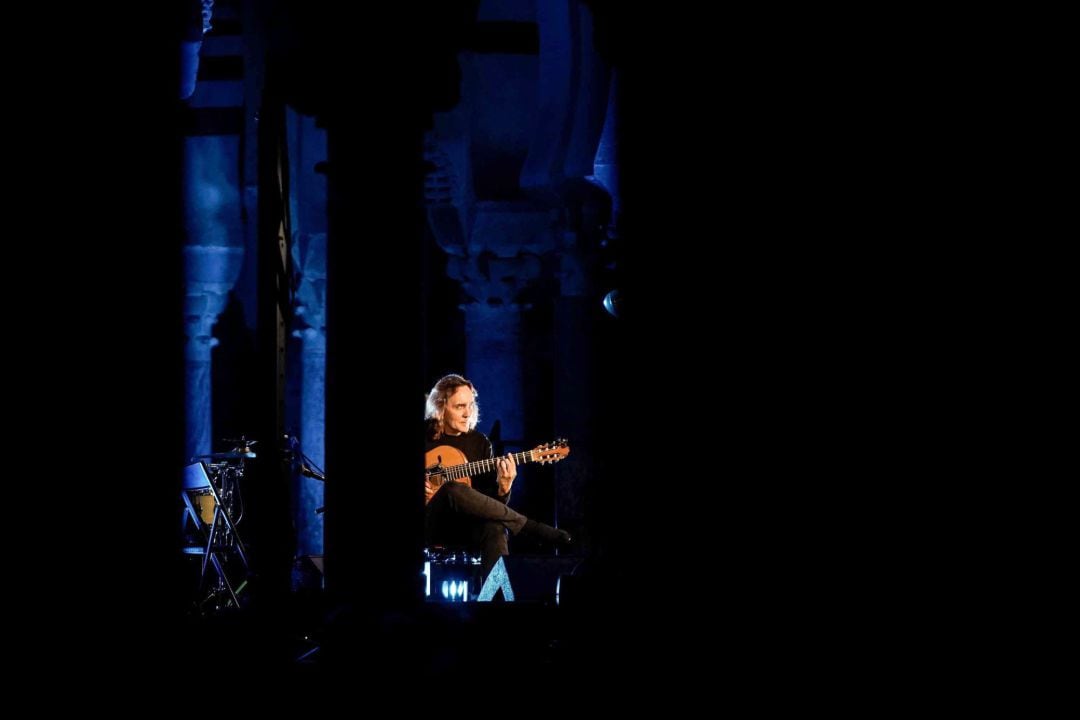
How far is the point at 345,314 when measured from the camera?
13.0ft

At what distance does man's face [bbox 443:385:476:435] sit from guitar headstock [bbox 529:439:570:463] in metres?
0.52

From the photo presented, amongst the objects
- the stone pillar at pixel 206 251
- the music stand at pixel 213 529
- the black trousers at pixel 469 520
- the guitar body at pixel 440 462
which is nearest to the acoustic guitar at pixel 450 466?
the guitar body at pixel 440 462

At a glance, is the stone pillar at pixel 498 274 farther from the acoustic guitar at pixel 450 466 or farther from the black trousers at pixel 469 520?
the black trousers at pixel 469 520

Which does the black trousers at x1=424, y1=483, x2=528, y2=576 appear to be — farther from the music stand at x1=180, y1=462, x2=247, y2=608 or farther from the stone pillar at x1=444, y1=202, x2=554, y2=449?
the stone pillar at x1=444, y1=202, x2=554, y2=449

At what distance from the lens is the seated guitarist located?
6484mm

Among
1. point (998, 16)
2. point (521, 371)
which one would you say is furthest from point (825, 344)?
point (521, 371)

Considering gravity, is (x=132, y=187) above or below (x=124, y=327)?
above

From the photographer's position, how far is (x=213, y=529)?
20.8ft

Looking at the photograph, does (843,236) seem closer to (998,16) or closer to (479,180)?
(998,16)

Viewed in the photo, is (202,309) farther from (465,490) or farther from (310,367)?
(465,490)

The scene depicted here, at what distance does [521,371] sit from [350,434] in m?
5.76

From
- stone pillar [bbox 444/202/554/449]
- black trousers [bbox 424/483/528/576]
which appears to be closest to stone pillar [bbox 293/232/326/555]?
stone pillar [bbox 444/202/554/449]

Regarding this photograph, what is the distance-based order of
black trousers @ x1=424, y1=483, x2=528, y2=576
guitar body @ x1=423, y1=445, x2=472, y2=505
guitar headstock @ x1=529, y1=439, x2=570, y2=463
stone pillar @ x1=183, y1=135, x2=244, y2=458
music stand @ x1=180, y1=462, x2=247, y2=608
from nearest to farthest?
music stand @ x1=180, y1=462, x2=247, y2=608 < black trousers @ x1=424, y1=483, x2=528, y2=576 < guitar body @ x1=423, y1=445, x2=472, y2=505 < guitar headstock @ x1=529, y1=439, x2=570, y2=463 < stone pillar @ x1=183, y1=135, x2=244, y2=458

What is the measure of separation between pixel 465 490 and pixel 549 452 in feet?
4.04
